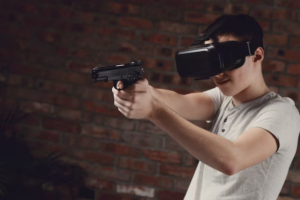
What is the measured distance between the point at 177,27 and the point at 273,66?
1.84 ft

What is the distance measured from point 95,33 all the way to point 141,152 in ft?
2.43

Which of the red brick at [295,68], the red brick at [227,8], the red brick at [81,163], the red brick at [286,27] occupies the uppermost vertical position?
the red brick at [227,8]

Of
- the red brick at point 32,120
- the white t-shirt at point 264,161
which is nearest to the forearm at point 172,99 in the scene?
the white t-shirt at point 264,161

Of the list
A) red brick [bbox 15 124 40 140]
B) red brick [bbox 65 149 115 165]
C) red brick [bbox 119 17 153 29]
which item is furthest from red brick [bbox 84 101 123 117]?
red brick [bbox 119 17 153 29]

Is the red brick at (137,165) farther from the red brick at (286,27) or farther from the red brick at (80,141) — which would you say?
the red brick at (286,27)

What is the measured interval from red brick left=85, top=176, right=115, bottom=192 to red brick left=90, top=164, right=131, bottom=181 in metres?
0.03

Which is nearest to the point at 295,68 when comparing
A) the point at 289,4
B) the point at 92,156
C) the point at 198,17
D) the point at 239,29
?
the point at 289,4

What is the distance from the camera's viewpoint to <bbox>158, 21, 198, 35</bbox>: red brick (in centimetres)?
166

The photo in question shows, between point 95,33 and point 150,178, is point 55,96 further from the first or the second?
point 150,178

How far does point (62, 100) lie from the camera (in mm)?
1801

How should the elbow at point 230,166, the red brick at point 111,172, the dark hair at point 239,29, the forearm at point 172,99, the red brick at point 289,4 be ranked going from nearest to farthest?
the elbow at point 230,166 < the dark hair at point 239,29 < the forearm at point 172,99 < the red brick at point 289,4 < the red brick at point 111,172

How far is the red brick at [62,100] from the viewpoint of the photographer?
1.79 m

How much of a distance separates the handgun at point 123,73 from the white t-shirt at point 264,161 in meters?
0.35

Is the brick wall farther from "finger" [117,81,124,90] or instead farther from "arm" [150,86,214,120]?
"finger" [117,81,124,90]
